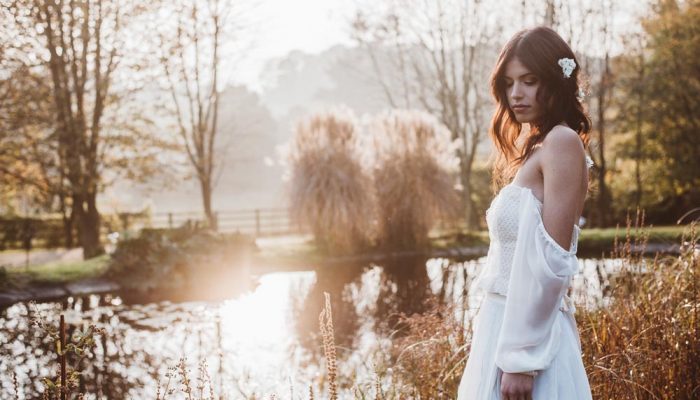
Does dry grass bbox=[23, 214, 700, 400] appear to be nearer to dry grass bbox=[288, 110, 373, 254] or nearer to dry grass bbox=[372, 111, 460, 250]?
dry grass bbox=[288, 110, 373, 254]

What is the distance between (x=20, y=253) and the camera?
48.0 ft

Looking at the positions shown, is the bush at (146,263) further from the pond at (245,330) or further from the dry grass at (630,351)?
the dry grass at (630,351)

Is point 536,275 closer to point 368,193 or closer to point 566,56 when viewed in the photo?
point 566,56

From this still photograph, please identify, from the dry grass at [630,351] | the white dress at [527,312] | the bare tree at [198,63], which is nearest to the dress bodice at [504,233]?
the white dress at [527,312]

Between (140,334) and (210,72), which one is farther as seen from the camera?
(210,72)

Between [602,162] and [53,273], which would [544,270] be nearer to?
[53,273]

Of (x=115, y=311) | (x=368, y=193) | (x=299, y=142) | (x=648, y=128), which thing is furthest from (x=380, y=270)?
(x=648, y=128)

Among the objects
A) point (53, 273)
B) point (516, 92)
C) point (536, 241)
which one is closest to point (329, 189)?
point (53, 273)

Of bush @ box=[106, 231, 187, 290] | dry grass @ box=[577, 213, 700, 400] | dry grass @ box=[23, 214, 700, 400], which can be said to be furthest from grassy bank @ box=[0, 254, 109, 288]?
dry grass @ box=[577, 213, 700, 400]

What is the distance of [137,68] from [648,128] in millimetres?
13028

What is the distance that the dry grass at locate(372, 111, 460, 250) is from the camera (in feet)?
38.6

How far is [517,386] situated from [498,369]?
0.32ft

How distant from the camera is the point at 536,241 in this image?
159 centimetres

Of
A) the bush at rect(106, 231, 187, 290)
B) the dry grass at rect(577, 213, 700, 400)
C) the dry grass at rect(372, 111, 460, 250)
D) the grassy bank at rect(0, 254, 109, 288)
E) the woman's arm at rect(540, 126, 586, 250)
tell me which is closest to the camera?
the woman's arm at rect(540, 126, 586, 250)
